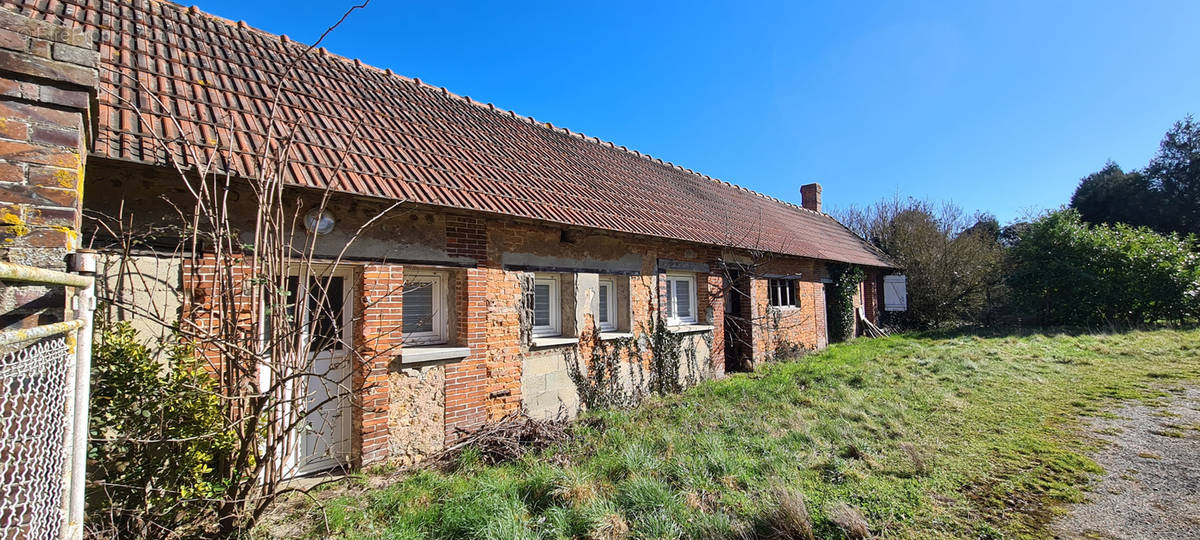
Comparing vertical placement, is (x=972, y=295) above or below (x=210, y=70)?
below

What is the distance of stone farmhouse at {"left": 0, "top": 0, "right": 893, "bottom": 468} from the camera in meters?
2.56

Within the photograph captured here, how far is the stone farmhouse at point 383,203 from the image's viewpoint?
2.56 meters

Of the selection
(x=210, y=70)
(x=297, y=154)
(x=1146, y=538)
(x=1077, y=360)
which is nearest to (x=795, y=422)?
(x=1146, y=538)

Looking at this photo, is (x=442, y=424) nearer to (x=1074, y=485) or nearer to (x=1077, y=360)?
(x=1074, y=485)

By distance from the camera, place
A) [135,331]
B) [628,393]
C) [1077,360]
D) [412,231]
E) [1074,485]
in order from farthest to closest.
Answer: [1077,360] → [628,393] → [412,231] → [1074,485] → [135,331]

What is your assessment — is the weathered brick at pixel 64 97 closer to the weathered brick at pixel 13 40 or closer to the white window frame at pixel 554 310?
the weathered brick at pixel 13 40

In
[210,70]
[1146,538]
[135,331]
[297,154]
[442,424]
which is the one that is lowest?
[1146,538]

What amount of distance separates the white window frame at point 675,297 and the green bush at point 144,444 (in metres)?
6.69

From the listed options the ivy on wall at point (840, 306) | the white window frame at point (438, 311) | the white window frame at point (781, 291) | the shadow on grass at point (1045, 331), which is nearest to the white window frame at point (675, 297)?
the white window frame at point (781, 291)

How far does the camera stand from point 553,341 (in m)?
6.61

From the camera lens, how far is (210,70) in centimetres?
519

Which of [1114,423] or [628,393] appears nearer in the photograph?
[1114,423]

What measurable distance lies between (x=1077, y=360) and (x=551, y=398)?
37.5 ft

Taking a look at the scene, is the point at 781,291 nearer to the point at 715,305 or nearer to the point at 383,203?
the point at 715,305
